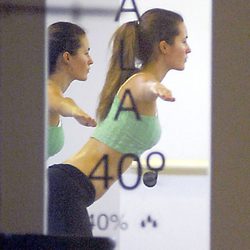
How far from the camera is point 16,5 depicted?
119 centimetres

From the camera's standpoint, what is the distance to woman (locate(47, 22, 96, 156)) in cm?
117

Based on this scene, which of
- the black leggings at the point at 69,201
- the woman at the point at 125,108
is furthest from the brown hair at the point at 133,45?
the black leggings at the point at 69,201

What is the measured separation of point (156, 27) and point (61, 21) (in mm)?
168

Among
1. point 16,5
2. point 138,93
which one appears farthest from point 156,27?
point 16,5

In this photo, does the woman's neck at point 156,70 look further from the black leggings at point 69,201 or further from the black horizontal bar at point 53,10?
the black leggings at point 69,201

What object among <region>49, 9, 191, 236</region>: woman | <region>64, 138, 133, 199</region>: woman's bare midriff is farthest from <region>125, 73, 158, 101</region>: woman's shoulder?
<region>64, 138, 133, 199</region>: woman's bare midriff

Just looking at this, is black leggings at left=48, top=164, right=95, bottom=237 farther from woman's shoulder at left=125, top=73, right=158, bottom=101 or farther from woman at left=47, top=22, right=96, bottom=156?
woman's shoulder at left=125, top=73, right=158, bottom=101

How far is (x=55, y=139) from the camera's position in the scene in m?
1.18

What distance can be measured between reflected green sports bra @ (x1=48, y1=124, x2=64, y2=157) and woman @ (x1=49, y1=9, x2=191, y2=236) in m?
0.03

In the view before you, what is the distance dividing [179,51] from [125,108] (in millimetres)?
134

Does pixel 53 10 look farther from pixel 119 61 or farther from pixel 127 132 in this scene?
pixel 127 132

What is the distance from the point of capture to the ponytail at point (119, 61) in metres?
1.16

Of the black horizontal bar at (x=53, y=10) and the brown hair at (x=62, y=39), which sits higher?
the black horizontal bar at (x=53, y=10)

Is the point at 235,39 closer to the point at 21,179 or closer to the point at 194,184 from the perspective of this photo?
the point at 194,184
